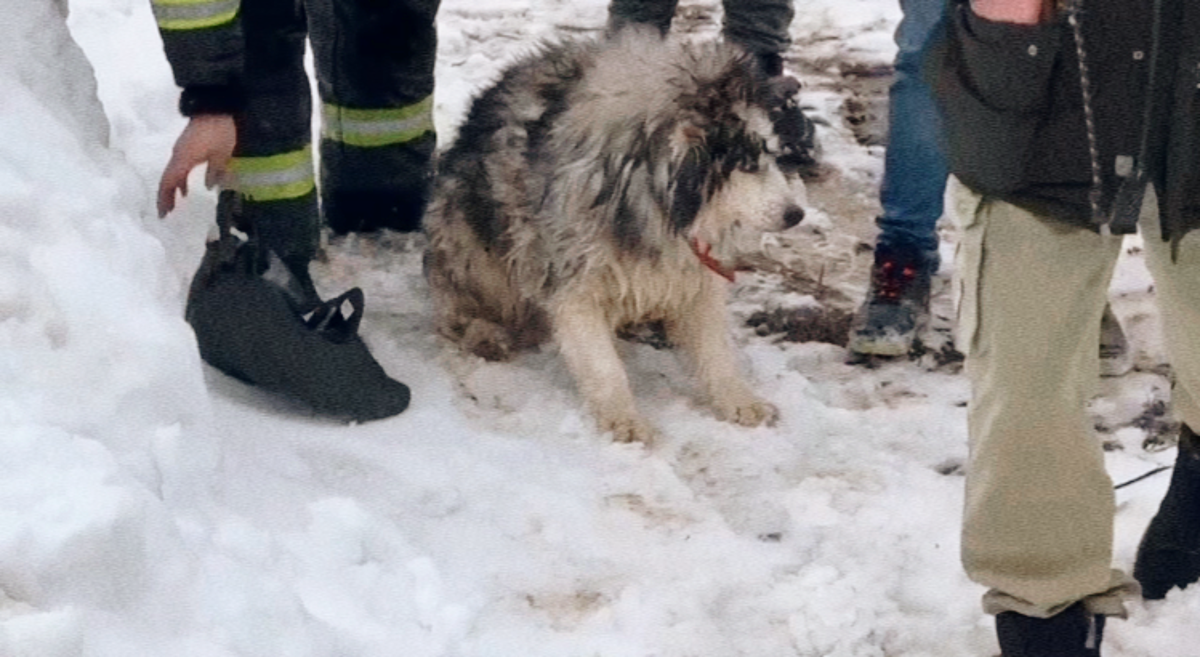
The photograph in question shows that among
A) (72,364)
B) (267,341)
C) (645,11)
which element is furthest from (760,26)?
(72,364)

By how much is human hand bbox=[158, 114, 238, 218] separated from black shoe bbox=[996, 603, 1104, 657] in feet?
6.25

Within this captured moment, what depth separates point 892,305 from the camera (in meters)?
3.20

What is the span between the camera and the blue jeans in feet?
10.1

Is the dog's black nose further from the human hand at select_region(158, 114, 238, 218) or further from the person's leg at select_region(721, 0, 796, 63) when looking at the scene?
the person's leg at select_region(721, 0, 796, 63)

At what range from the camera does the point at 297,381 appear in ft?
8.69

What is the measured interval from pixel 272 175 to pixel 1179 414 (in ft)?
7.00

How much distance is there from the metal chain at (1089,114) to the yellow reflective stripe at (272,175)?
6.65 feet

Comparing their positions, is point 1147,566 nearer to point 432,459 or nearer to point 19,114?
point 432,459

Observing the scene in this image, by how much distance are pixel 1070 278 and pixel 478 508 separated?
133 centimetres

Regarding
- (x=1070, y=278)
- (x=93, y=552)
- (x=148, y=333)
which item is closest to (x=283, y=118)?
(x=148, y=333)

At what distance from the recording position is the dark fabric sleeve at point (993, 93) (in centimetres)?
149

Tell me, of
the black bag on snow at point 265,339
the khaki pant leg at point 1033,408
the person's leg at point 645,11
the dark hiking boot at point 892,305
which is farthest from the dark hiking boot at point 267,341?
the person's leg at point 645,11

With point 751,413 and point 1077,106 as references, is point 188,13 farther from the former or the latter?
point 1077,106

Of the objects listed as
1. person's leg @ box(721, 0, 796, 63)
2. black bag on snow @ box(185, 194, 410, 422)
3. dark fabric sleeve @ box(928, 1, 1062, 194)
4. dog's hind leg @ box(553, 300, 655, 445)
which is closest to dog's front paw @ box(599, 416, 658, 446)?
dog's hind leg @ box(553, 300, 655, 445)
